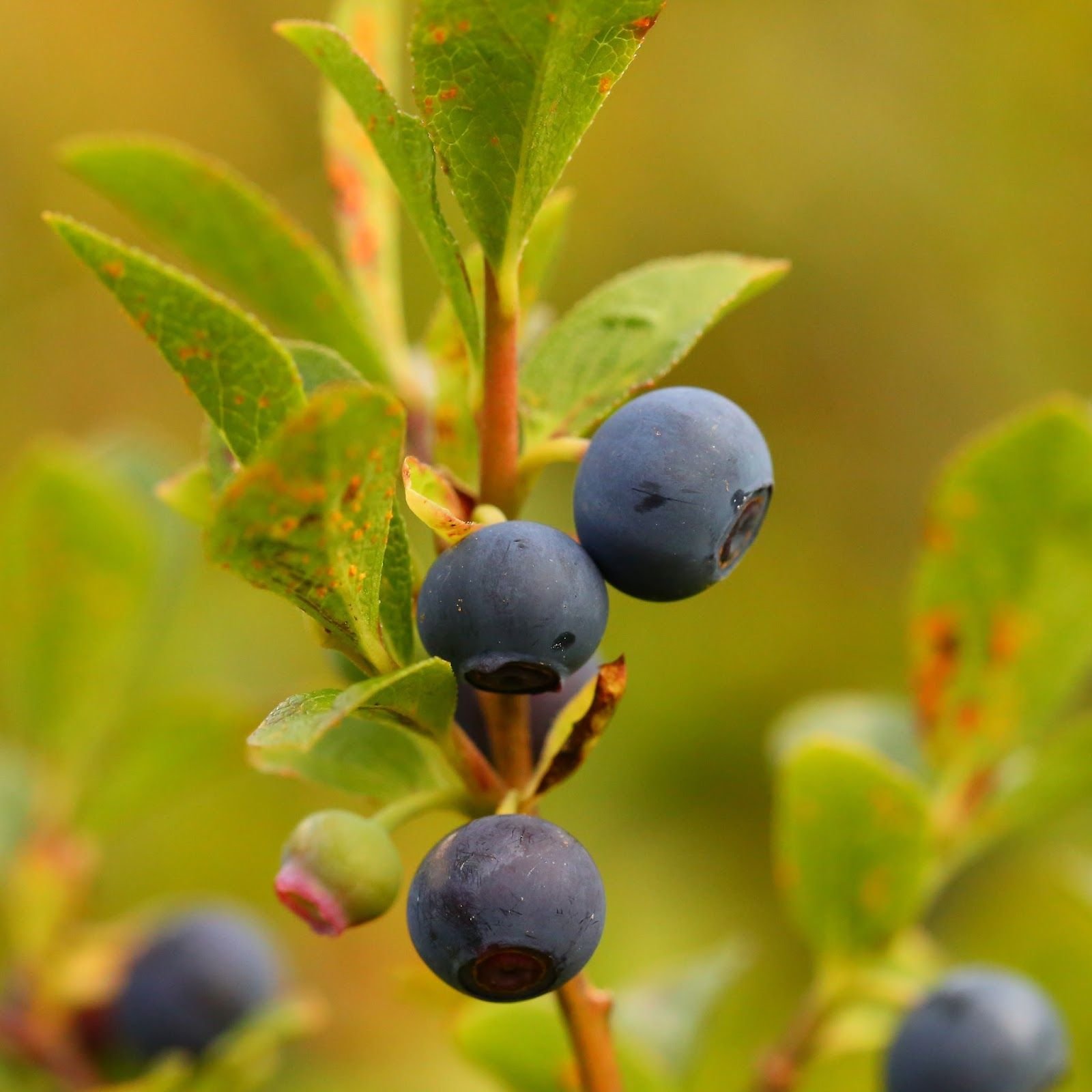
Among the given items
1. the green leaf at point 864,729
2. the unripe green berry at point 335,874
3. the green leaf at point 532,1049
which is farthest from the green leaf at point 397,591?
the green leaf at point 864,729

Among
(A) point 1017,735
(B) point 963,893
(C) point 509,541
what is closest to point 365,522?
(C) point 509,541

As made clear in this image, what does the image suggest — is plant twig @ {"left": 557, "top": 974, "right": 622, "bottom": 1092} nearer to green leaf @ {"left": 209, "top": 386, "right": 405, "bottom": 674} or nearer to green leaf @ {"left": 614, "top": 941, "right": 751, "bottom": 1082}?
green leaf @ {"left": 209, "top": 386, "right": 405, "bottom": 674}

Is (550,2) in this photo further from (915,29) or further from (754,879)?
(915,29)

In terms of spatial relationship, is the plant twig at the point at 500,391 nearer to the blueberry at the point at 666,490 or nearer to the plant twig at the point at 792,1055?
the blueberry at the point at 666,490

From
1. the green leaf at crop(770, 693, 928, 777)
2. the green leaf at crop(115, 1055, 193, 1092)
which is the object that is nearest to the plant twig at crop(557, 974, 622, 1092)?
the green leaf at crop(115, 1055, 193, 1092)

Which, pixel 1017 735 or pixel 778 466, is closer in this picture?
pixel 1017 735

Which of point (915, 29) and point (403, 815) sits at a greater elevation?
point (403, 815)
